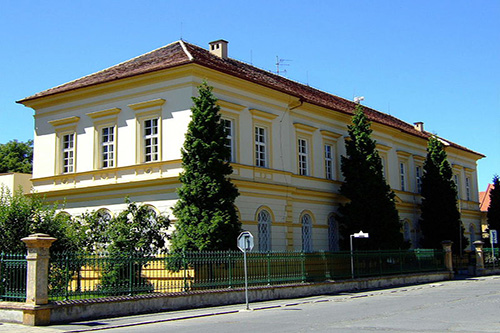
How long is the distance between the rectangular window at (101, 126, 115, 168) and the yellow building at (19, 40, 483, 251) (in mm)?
50

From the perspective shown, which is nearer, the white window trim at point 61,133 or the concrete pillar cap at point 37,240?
the concrete pillar cap at point 37,240

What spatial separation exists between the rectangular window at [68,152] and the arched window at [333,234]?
14.1m

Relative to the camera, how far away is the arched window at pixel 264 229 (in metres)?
27.3

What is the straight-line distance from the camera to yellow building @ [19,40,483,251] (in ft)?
82.9

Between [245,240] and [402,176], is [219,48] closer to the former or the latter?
[245,240]

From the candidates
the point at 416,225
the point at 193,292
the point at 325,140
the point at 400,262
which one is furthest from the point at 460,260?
the point at 193,292

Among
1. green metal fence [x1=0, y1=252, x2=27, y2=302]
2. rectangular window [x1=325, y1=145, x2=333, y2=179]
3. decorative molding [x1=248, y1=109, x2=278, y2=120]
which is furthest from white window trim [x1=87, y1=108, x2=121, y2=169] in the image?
rectangular window [x1=325, y1=145, x2=333, y2=179]

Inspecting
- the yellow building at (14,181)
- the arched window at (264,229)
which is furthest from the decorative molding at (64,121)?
the arched window at (264,229)

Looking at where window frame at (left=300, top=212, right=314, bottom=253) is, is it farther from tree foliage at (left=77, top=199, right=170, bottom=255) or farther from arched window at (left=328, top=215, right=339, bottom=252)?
tree foliage at (left=77, top=199, right=170, bottom=255)

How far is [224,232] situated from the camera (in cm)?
2188

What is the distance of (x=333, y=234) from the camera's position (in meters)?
33.2

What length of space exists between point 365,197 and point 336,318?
17.4 metres

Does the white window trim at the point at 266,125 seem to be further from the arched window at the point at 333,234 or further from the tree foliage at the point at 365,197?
the arched window at the point at 333,234

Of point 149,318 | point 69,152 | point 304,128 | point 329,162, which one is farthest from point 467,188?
point 149,318
